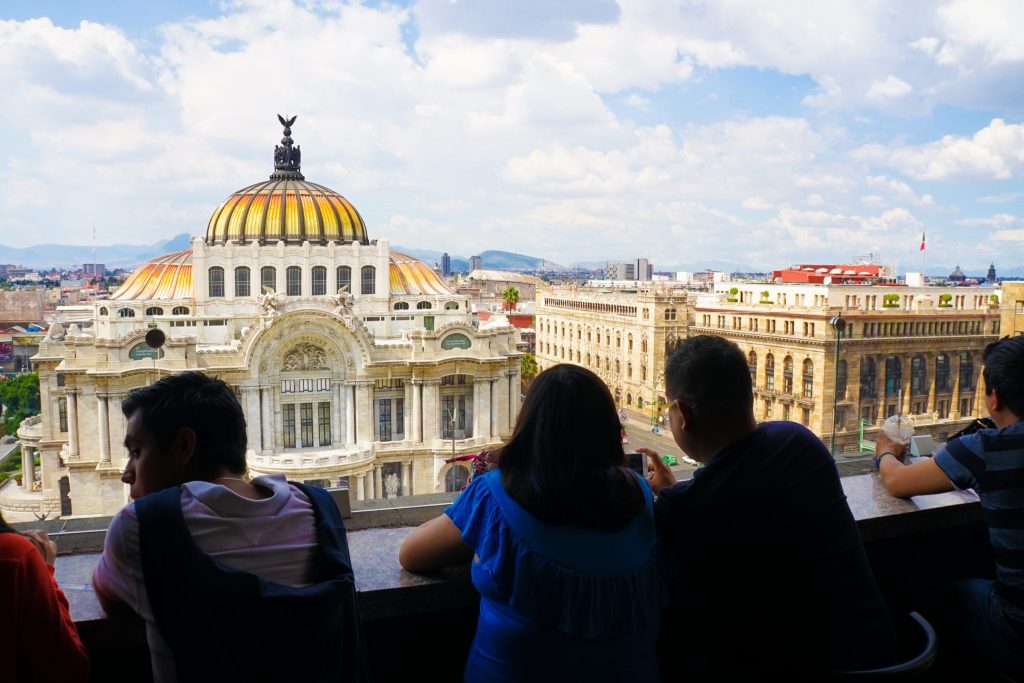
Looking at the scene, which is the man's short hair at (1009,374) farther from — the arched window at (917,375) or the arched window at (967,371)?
the arched window at (967,371)

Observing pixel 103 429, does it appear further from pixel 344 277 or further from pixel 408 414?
pixel 344 277

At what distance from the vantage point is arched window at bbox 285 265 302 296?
32.3 m

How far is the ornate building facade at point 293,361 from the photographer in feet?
84.6

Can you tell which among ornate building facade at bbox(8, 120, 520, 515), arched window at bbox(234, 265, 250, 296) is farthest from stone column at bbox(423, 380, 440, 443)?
arched window at bbox(234, 265, 250, 296)

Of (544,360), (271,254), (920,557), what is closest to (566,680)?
(920,557)

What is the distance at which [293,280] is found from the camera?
32.5m

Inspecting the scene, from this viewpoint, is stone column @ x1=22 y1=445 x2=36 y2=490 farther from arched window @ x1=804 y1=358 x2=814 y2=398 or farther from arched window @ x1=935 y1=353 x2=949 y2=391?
arched window @ x1=935 y1=353 x2=949 y2=391

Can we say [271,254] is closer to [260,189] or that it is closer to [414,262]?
[260,189]

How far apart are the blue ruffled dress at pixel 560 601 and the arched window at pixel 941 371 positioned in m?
41.6

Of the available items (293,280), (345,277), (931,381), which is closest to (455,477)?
(345,277)

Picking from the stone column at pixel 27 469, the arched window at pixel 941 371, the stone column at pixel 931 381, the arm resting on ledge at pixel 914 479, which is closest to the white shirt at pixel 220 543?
the arm resting on ledge at pixel 914 479

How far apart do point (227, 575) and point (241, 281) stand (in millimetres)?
31221

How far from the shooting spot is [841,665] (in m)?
3.00

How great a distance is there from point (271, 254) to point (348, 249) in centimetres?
285
